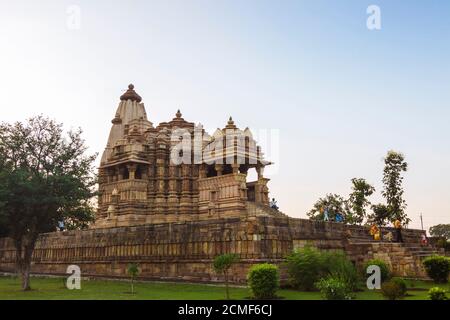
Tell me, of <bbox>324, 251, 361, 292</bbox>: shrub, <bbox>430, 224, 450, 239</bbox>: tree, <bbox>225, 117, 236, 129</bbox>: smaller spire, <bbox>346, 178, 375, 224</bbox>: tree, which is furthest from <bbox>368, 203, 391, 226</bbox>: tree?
<bbox>430, 224, 450, 239</bbox>: tree

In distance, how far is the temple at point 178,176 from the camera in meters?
32.4

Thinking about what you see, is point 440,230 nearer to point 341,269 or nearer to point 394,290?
point 341,269

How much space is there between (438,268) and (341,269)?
568 cm

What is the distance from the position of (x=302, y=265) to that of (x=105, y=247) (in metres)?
12.7

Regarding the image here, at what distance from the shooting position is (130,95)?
40938mm

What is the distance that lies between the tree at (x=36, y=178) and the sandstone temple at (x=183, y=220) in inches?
190

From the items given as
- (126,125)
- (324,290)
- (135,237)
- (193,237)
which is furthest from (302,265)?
(126,125)

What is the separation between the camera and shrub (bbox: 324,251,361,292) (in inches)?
664

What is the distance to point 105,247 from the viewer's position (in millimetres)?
26000

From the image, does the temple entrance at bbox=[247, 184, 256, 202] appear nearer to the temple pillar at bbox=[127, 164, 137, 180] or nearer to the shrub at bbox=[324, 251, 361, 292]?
the temple pillar at bbox=[127, 164, 137, 180]

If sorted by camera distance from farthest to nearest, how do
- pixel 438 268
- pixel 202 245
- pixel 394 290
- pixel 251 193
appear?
pixel 251 193 < pixel 202 245 < pixel 438 268 < pixel 394 290

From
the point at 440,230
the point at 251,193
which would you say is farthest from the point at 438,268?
the point at 440,230

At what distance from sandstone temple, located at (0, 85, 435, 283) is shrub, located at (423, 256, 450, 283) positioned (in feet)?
4.51

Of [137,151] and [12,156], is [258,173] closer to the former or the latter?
[137,151]
